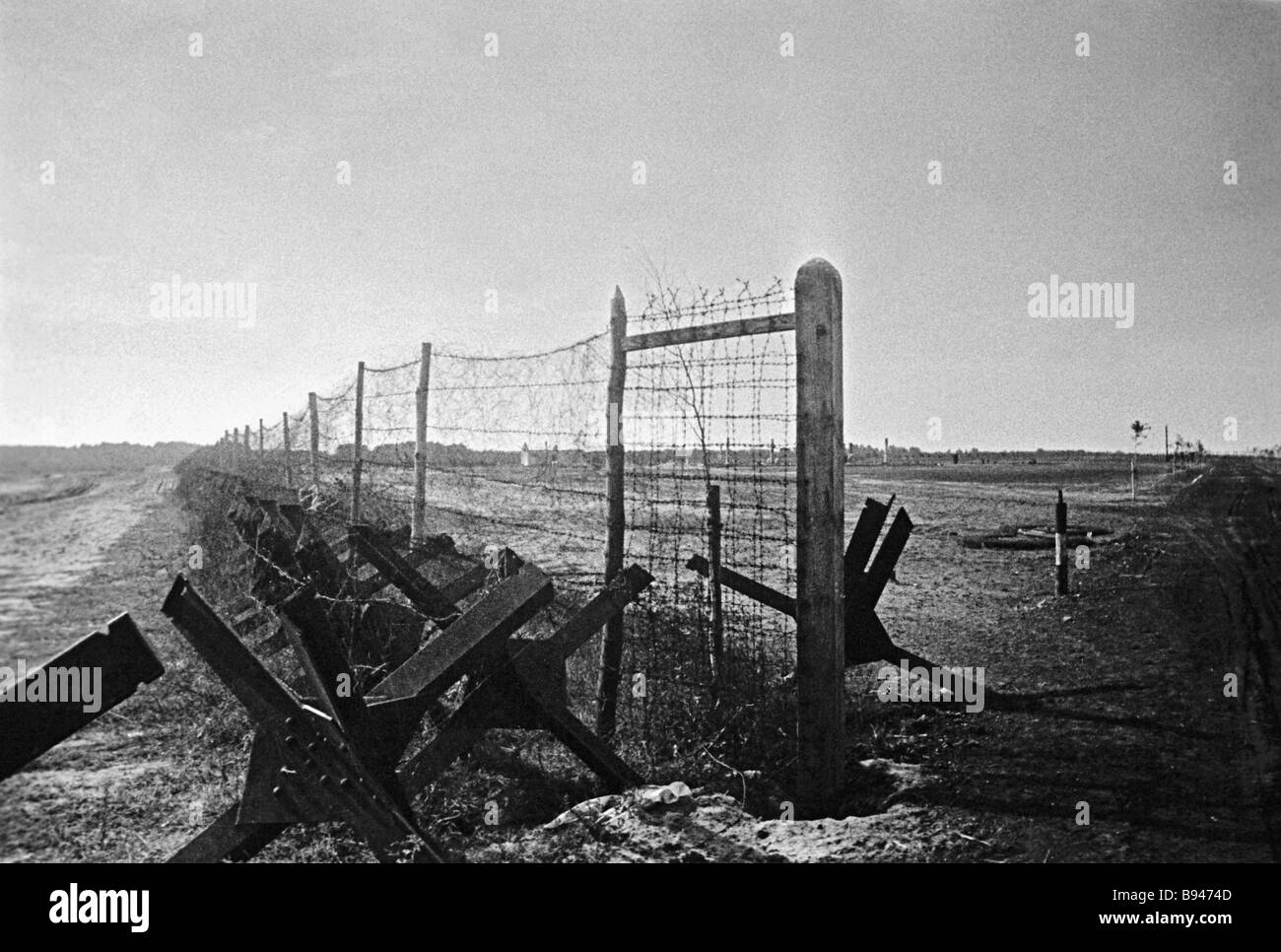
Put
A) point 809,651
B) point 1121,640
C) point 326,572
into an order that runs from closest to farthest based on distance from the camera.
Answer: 1. point 809,651
2. point 326,572
3. point 1121,640

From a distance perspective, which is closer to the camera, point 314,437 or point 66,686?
point 66,686

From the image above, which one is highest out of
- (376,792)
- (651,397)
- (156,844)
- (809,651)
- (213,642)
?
(651,397)

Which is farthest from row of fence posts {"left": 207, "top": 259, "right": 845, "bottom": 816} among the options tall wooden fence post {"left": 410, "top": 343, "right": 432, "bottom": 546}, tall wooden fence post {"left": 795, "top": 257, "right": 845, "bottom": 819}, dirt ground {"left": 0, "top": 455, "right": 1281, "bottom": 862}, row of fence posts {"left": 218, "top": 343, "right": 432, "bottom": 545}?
tall wooden fence post {"left": 410, "top": 343, "right": 432, "bottom": 546}

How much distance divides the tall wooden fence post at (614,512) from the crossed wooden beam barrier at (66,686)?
2455 mm

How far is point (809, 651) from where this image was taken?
382cm

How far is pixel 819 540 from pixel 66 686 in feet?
9.20

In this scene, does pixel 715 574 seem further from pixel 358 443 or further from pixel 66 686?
pixel 358 443

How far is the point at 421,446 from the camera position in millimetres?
7930

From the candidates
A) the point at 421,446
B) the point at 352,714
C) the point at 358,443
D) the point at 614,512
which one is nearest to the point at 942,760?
the point at 614,512

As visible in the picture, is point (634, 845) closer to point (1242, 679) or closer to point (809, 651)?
point (809, 651)

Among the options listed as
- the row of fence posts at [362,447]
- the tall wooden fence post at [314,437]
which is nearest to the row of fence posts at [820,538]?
the row of fence posts at [362,447]

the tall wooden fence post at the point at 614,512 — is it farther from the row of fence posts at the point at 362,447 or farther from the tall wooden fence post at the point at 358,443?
the tall wooden fence post at the point at 358,443
